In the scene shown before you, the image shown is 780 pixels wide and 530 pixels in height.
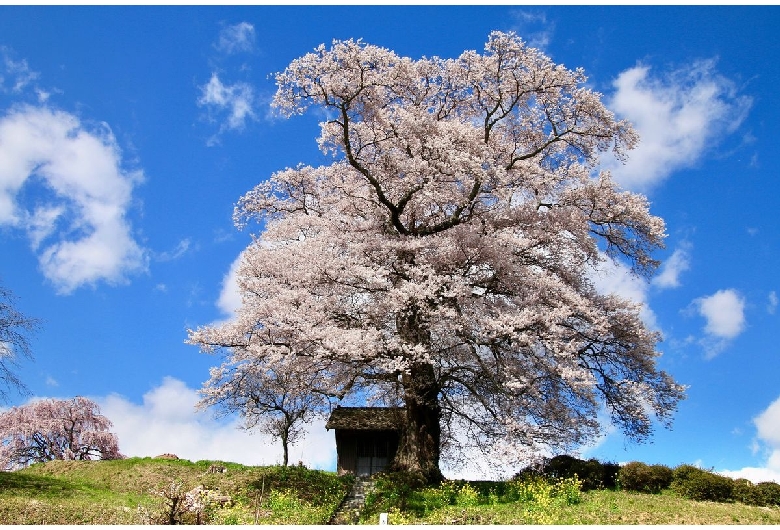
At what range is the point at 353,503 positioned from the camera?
19.0 meters

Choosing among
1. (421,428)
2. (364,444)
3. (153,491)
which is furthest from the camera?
(364,444)

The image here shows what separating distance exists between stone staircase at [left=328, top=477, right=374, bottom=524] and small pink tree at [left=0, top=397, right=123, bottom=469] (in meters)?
23.1

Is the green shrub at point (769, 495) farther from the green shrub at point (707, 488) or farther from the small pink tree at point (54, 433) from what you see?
the small pink tree at point (54, 433)

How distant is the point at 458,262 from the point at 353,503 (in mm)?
8351

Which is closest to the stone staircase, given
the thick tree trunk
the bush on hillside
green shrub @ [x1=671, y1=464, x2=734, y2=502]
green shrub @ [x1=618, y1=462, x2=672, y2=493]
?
→ the thick tree trunk

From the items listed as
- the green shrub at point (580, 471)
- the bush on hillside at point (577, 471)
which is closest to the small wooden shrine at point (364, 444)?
the bush on hillside at point (577, 471)

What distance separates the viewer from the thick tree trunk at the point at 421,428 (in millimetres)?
21359

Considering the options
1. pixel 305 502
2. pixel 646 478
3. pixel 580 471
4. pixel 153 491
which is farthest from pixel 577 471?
pixel 153 491

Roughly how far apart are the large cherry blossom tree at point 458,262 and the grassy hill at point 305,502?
1855 mm

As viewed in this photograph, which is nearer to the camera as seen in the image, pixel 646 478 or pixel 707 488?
pixel 707 488

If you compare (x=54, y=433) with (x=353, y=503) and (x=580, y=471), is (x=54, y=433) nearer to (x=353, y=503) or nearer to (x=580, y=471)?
(x=353, y=503)

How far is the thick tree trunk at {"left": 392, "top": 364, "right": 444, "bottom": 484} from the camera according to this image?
21.4 metres

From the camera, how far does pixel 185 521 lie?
1463 cm

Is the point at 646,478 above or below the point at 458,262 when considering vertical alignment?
below
